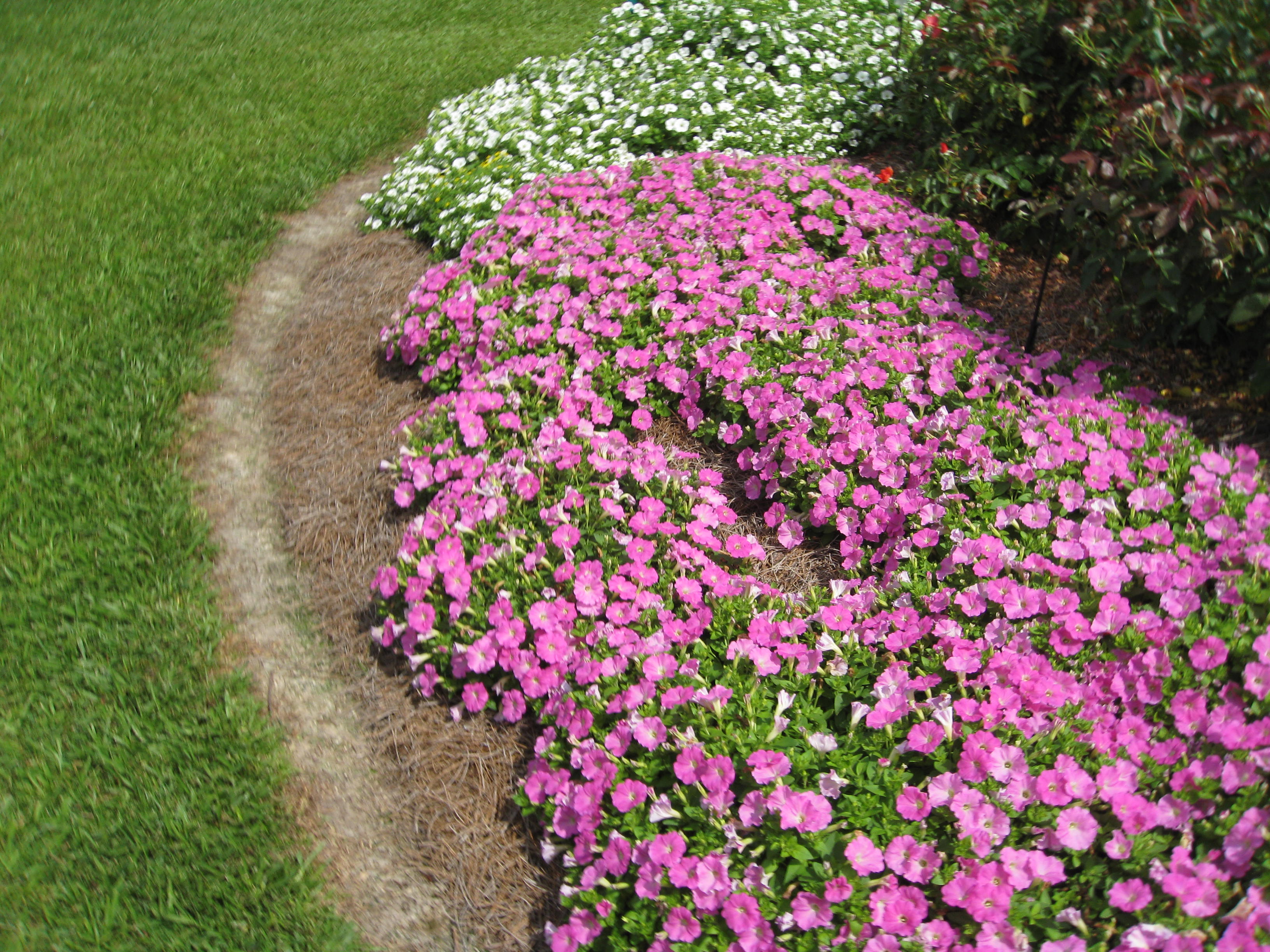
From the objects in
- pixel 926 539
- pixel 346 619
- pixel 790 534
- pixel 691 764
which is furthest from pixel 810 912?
pixel 346 619

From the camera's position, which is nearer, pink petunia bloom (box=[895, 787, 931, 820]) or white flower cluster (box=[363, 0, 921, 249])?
pink petunia bloom (box=[895, 787, 931, 820])

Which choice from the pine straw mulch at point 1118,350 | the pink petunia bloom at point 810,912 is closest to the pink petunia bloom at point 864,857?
the pink petunia bloom at point 810,912

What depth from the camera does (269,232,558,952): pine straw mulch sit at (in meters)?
2.73

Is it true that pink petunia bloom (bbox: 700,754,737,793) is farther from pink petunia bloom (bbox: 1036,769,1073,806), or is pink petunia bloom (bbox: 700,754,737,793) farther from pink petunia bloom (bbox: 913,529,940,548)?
pink petunia bloom (bbox: 913,529,940,548)

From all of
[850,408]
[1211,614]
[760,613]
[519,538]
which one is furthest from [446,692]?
[1211,614]

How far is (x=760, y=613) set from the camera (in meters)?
2.90

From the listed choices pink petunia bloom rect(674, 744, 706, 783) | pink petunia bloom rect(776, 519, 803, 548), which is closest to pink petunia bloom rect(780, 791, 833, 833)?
pink petunia bloom rect(674, 744, 706, 783)

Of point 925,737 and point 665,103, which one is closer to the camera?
point 925,737

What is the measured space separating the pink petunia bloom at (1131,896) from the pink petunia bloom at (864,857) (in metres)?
0.51

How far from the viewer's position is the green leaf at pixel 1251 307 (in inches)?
118

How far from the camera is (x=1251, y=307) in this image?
300cm

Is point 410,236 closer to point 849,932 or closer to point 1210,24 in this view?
point 1210,24

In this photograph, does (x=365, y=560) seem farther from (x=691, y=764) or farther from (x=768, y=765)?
(x=768, y=765)

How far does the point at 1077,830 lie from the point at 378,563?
2.62m
